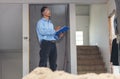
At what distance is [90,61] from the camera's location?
293 inches

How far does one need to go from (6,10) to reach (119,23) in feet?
16.0

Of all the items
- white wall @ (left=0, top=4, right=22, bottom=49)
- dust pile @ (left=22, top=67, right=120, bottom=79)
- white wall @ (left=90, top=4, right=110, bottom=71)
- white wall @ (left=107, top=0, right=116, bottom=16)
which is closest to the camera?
dust pile @ (left=22, top=67, right=120, bottom=79)

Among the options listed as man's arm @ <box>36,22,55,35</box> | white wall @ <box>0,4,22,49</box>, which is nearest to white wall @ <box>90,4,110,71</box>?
white wall @ <box>0,4,22,49</box>

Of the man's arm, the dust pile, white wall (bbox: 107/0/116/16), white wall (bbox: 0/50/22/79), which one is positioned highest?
white wall (bbox: 107/0/116/16)

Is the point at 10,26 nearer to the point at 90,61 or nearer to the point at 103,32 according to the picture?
the point at 103,32

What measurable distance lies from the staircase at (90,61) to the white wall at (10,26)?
1826mm

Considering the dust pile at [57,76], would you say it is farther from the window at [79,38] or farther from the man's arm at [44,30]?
the window at [79,38]

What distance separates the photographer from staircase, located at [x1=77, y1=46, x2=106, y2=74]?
6.90 m

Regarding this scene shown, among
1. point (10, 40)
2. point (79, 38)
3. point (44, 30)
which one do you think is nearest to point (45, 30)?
point (44, 30)

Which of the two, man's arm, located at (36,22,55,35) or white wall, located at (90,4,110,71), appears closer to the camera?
man's arm, located at (36,22,55,35)

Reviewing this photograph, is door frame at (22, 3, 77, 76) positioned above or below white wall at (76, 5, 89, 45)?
below

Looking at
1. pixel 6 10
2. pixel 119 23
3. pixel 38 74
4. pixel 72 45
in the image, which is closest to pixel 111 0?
pixel 72 45

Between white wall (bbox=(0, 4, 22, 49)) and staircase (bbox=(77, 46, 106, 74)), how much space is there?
1826 millimetres

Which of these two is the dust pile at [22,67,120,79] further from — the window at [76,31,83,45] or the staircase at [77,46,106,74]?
the window at [76,31,83,45]
